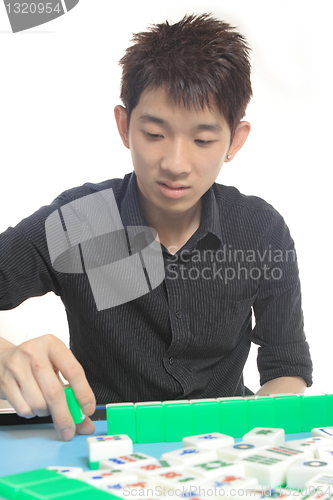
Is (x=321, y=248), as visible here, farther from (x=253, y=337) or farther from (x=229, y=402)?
(x=229, y=402)

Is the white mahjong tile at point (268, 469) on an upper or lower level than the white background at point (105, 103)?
lower

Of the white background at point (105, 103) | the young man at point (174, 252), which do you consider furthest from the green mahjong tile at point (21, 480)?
the white background at point (105, 103)

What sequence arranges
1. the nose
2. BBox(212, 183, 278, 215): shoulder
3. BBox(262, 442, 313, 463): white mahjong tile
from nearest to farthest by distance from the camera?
1. BBox(262, 442, 313, 463): white mahjong tile
2. the nose
3. BBox(212, 183, 278, 215): shoulder

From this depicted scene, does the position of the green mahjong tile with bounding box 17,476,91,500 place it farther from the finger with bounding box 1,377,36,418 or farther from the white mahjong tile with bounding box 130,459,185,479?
the finger with bounding box 1,377,36,418

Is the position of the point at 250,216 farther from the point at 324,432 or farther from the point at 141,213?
the point at 324,432

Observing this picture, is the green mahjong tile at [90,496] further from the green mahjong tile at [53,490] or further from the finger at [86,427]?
Result: the finger at [86,427]

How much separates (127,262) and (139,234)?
3.0 inches

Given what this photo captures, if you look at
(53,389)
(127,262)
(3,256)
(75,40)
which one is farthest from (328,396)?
(75,40)

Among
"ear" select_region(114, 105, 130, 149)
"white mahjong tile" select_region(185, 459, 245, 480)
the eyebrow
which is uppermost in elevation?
"ear" select_region(114, 105, 130, 149)

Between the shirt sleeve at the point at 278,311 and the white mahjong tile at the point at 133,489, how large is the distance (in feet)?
2.53

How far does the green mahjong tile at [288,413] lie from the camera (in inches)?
30.3

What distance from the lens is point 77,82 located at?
215 centimetres

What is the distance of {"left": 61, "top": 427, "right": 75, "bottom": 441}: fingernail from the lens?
701 millimetres

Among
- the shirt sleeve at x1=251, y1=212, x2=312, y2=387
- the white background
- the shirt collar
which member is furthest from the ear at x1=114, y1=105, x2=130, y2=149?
the white background
